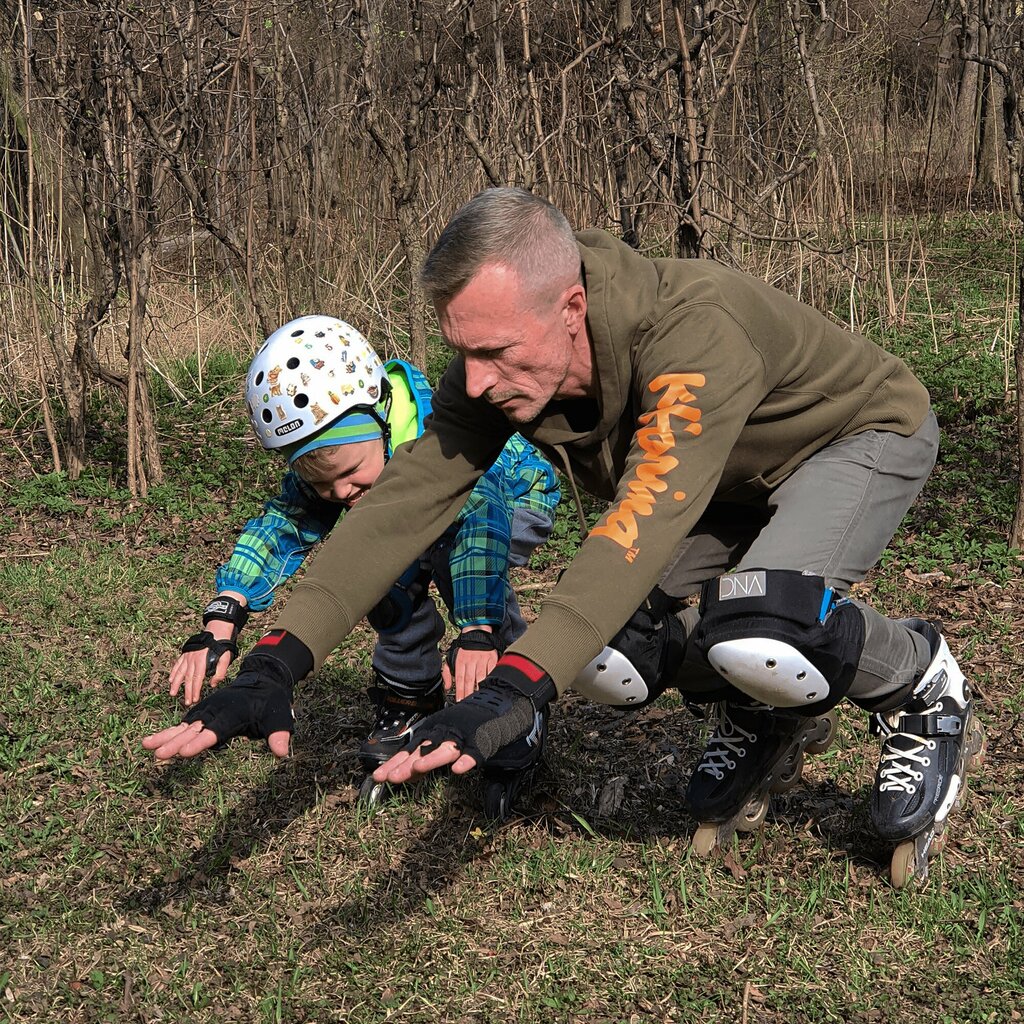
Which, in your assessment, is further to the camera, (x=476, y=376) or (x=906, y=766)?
(x=906, y=766)

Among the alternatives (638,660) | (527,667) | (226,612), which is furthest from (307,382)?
(527,667)

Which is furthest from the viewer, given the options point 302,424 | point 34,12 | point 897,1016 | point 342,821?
point 34,12

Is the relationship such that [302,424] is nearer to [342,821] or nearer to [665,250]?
[342,821]

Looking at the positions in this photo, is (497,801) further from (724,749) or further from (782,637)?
(782,637)

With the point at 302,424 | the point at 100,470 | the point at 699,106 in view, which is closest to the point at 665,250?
the point at 699,106

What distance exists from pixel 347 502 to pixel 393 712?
786 millimetres

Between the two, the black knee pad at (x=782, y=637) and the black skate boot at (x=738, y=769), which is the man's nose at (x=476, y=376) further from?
the black skate boot at (x=738, y=769)

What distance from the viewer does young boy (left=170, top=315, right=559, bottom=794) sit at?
3039mm

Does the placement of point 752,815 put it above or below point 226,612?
below

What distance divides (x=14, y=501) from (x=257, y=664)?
4.57 metres

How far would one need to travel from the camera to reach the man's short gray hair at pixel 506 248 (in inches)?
99.5

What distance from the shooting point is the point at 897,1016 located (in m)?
2.51

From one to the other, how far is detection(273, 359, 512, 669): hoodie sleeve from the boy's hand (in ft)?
0.60

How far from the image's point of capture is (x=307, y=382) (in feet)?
10.5
